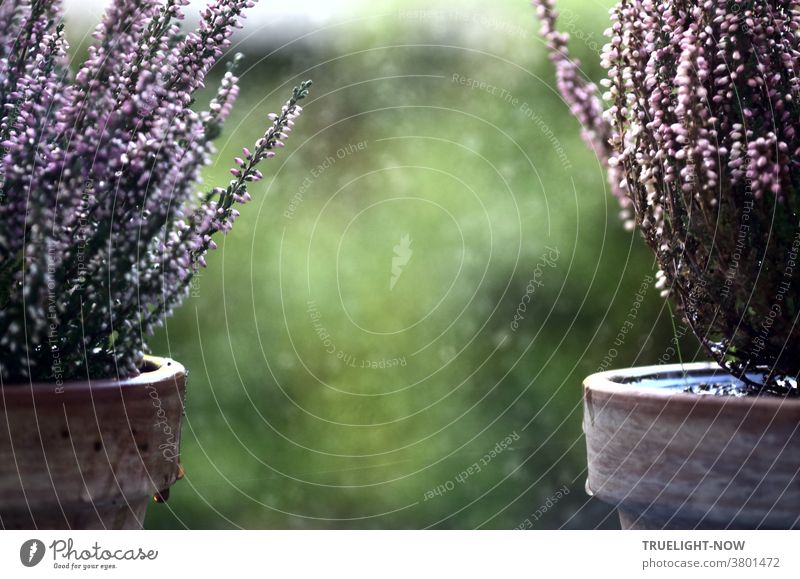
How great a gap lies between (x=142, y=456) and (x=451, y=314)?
47cm

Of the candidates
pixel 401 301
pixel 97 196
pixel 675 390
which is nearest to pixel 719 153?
pixel 675 390

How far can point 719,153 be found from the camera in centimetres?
85

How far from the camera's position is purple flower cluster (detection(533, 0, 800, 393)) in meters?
0.85

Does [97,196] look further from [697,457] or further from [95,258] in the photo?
[697,457]

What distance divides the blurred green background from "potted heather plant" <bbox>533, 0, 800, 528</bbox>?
0.25 meters

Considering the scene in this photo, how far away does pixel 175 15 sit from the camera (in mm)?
900

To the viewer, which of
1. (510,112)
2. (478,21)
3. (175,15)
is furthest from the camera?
(510,112)

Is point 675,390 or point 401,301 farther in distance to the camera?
point 401,301

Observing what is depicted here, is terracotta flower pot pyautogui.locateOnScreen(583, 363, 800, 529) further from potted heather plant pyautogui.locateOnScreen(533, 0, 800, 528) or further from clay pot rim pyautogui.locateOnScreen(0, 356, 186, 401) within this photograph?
clay pot rim pyautogui.locateOnScreen(0, 356, 186, 401)

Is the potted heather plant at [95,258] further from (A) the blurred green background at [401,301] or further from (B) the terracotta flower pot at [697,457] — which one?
(B) the terracotta flower pot at [697,457]

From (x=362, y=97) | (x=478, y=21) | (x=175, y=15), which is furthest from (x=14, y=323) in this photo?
(x=478, y=21)

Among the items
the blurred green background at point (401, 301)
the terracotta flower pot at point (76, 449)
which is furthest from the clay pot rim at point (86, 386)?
the blurred green background at point (401, 301)

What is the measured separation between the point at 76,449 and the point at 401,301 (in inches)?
18.6
